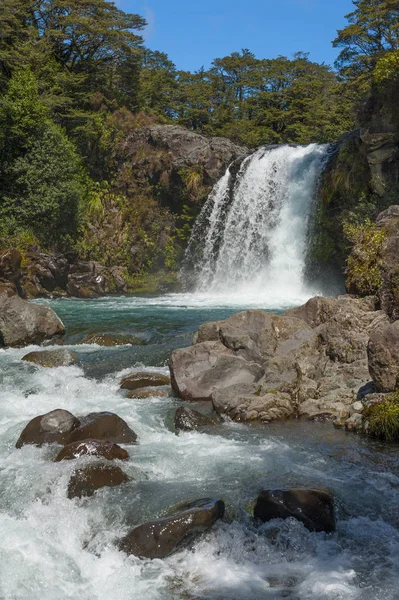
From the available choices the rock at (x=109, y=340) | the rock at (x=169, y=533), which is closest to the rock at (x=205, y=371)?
the rock at (x=109, y=340)

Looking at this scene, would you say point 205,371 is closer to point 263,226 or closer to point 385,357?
point 385,357

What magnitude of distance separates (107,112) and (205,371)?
29.1m

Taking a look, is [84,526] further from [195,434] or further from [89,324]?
[89,324]

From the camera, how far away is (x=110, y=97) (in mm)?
39000

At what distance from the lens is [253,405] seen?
10.3 meters

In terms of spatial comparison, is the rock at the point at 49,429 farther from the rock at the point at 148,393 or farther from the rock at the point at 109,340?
the rock at the point at 109,340

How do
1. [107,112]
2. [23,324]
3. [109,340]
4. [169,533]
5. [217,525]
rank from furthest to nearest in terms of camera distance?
[107,112] → [23,324] → [109,340] → [217,525] → [169,533]

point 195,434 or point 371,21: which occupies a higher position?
point 371,21

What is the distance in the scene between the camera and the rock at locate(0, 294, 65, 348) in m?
15.9

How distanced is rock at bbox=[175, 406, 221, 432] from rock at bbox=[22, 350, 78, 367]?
4.43 metres

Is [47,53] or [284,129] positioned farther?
[284,129]

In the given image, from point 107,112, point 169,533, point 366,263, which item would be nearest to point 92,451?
point 169,533

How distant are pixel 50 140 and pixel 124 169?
231 inches

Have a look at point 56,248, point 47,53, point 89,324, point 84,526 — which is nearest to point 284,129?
point 47,53
